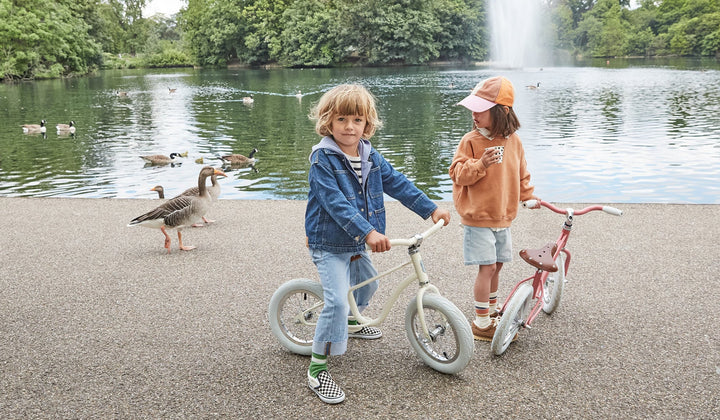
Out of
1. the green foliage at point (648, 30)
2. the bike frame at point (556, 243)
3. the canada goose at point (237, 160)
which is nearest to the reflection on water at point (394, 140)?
the canada goose at point (237, 160)

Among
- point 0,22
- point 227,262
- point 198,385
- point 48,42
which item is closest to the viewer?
point 198,385

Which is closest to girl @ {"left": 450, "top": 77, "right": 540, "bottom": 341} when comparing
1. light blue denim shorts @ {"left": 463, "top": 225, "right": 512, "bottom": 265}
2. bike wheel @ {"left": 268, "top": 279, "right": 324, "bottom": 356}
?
light blue denim shorts @ {"left": 463, "top": 225, "right": 512, "bottom": 265}

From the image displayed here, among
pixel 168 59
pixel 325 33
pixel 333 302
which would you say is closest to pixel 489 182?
pixel 333 302

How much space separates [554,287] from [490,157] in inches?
54.0

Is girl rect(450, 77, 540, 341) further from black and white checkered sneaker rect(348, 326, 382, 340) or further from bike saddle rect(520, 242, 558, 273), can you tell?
black and white checkered sneaker rect(348, 326, 382, 340)

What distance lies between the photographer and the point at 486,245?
3.52 m

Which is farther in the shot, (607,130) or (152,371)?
(607,130)

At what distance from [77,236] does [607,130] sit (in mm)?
15990

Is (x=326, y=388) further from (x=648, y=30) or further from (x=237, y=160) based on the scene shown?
(x=648, y=30)

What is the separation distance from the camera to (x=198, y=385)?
3381 mm

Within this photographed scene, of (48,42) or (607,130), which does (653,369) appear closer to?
(607,130)

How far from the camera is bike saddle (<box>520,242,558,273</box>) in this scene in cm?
342

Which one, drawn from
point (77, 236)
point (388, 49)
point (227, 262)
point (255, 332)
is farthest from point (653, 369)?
point (388, 49)

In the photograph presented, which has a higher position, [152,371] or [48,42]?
[48,42]
